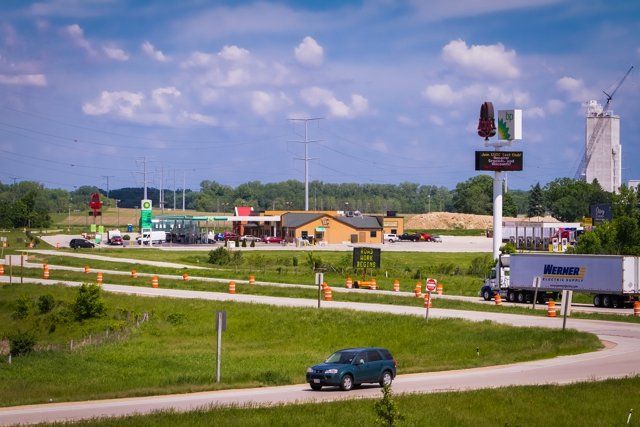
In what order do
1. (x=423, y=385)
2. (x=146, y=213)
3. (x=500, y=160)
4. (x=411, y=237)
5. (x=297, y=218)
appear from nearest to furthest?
1. (x=423, y=385)
2. (x=500, y=160)
3. (x=146, y=213)
4. (x=297, y=218)
5. (x=411, y=237)

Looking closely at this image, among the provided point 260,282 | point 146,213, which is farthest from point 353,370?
point 146,213

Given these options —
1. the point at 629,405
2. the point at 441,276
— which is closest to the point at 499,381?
the point at 629,405

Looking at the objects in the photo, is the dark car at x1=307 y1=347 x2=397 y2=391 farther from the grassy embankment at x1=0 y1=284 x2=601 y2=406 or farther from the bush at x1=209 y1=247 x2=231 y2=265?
the bush at x1=209 y1=247 x2=231 y2=265

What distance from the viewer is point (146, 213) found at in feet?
470

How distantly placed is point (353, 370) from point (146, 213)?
115 meters

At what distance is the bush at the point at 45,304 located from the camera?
65688mm

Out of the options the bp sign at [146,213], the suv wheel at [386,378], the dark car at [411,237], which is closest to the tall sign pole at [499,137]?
the bp sign at [146,213]

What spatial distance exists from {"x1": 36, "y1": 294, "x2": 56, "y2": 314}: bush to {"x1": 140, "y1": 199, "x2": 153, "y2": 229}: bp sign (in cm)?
7331

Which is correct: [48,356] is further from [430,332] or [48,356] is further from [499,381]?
[499,381]

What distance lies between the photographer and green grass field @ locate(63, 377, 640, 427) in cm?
2436

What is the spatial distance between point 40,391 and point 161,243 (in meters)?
125

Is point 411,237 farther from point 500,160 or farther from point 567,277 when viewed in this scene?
point 567,277

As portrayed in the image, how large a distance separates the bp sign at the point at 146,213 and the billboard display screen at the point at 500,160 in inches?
2262

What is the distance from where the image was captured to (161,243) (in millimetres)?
161750
